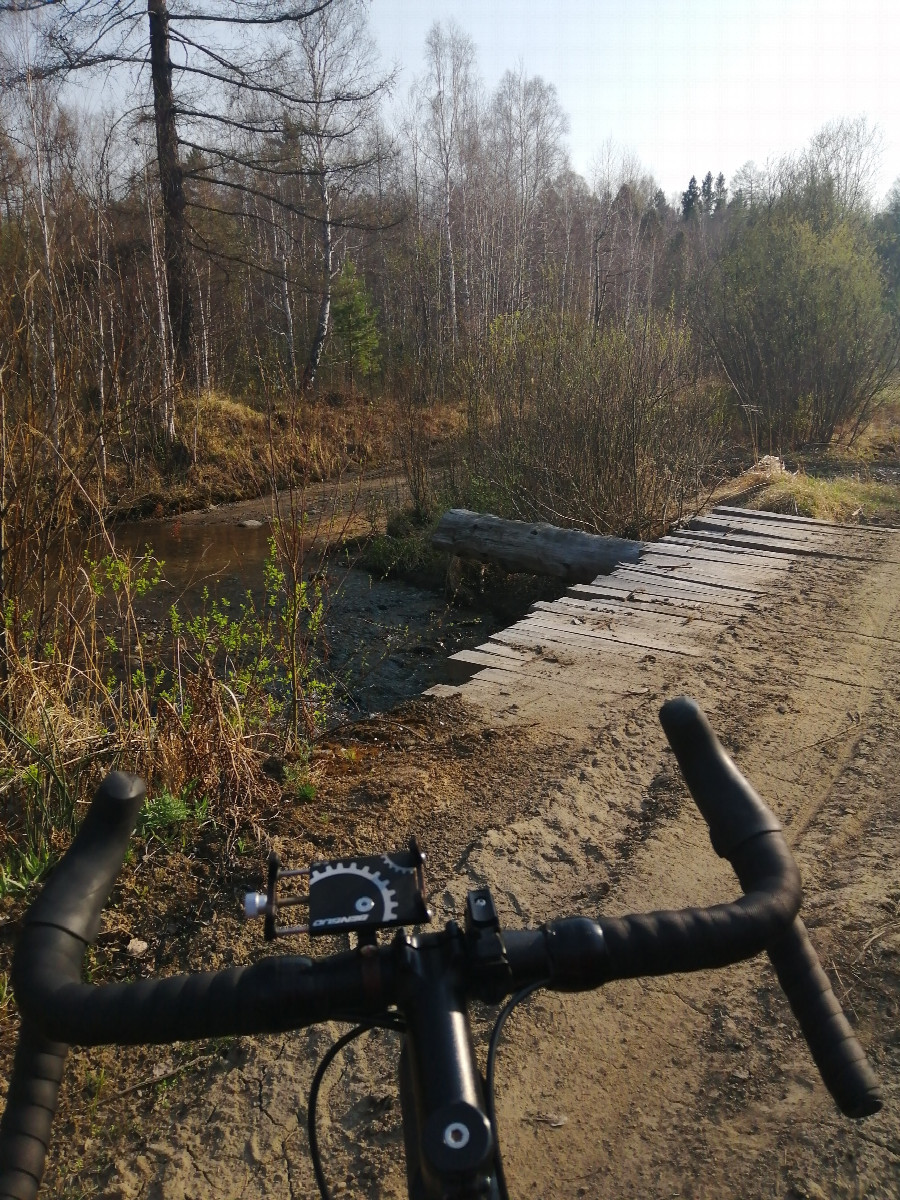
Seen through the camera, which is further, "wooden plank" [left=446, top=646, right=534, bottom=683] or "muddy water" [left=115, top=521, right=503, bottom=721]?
"muddy water" [left=115, top=521, right=503, bottom=721]

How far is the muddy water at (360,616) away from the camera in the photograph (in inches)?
294

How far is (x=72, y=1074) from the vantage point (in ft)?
8.17

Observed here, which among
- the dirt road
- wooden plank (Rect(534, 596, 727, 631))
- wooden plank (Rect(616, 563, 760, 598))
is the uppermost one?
wooden plank (Rect(616, 563, 760, 598))

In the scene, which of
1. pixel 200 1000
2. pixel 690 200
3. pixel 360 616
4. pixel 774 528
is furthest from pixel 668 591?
pixel 690 200

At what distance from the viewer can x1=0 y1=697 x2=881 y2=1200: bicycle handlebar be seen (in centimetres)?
99

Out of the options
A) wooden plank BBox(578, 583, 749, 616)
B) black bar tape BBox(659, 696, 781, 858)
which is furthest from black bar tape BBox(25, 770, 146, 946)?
wooden plank BBox(578, 583, 749, 616)

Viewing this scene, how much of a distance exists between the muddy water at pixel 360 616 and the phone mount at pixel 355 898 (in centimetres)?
489

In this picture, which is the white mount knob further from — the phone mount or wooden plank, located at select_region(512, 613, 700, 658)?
wooden plank, located at select_region(512, 613, 700, 658)

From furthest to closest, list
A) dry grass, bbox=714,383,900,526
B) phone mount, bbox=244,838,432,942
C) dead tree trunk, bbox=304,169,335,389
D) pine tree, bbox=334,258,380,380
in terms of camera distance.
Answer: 1. pine tree, bbox=334,258,380,380
2. dead tree trunk, bbox=304,169,335,389
3. dry grass, bbox=714,383,900,526
4. phone mount, bbox=244,838,432,942

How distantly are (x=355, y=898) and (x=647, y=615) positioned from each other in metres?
5.72

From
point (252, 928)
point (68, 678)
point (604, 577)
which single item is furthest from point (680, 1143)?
point (604, 577)

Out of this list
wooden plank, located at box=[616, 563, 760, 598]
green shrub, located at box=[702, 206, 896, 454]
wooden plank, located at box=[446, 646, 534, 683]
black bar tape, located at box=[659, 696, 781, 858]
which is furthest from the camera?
green shrub, located at box=[702, 206, 896, 454]

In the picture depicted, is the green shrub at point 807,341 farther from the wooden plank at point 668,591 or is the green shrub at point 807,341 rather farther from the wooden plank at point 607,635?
the wooden plank at point 607,635

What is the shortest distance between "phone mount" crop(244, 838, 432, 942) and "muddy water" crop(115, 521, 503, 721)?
16.0 feet
